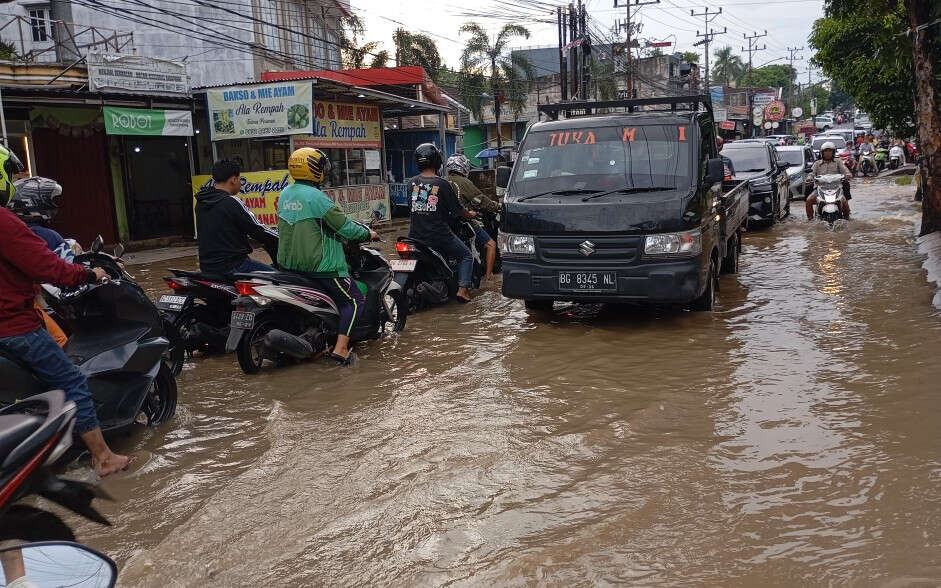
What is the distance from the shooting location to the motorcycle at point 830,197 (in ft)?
47.0

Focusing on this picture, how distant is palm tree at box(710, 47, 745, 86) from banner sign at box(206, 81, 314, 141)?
272 feet

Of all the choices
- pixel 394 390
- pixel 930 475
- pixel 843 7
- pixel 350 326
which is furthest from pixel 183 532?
pixel 843 7

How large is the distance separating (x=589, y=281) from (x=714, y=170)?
1.71 metres

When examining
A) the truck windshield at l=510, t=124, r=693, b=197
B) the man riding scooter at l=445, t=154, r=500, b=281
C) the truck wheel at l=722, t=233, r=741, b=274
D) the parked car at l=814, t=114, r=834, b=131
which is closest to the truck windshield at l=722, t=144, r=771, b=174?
the truck wheel at l=722, t=233, r=741, b=274

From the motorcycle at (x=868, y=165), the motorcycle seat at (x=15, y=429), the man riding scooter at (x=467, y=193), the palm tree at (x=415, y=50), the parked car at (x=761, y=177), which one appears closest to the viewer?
the motorcycle seat at (x=15, y=429)

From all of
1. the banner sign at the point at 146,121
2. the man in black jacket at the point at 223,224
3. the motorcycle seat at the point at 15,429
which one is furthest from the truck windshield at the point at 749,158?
the motorcycle seat at the point at 15,429

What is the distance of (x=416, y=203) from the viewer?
28.3 feet

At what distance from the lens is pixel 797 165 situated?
2067 cm

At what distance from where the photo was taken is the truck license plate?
7066 millimetres

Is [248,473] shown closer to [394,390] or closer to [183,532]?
[183,532]

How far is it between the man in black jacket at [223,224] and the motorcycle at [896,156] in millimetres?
29832

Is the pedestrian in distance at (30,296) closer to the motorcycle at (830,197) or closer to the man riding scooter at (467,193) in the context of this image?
the man riding scooter at (467,193)

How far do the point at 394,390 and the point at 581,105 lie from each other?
13.9 feet

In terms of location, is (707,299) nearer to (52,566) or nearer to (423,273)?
(423,273)
